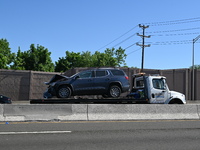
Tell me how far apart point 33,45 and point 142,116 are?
154 feet

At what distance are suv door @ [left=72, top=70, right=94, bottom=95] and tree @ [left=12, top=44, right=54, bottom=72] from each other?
42.3m

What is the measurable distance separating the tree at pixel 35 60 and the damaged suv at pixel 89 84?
4230 cm

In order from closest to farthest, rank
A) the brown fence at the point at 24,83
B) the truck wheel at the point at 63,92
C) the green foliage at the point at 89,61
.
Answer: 1. the truck wheel at the point at 63,92
2. the brown fence at the point at 24,83
3. the green foliage at the point at 89,61

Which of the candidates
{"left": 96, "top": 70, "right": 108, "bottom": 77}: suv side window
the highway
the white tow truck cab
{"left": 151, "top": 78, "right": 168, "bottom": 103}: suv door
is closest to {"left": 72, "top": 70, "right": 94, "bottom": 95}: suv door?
{"left": 96, "top": 70, "right": 108, "bottom": 77}: suv side window

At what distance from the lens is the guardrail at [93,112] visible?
995 cm

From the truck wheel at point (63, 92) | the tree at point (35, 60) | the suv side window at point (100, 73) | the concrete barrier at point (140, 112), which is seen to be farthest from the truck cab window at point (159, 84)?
the tree at point (35, 60)

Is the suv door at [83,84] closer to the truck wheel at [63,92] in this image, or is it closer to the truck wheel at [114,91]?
the truck wheel at [63,92]

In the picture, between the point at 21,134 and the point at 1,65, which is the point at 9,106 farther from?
the point at 1,65

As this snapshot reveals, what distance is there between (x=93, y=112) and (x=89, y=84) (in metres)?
1.89

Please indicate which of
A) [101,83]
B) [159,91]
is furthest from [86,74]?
[159,91]

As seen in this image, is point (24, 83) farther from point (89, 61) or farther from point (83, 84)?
point (89, 61)

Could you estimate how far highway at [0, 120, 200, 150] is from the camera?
20.3 feet

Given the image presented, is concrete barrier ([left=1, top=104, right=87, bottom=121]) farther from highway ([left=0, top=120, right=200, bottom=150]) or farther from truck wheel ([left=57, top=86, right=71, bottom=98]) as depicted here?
truck wheel ([left=57, top=86, right=71, bottom=98])

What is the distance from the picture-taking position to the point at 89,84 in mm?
12227
